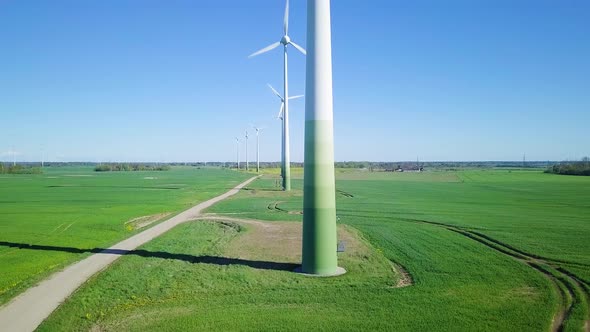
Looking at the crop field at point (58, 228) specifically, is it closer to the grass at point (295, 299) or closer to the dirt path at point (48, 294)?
the dirt path at point (48, 294)

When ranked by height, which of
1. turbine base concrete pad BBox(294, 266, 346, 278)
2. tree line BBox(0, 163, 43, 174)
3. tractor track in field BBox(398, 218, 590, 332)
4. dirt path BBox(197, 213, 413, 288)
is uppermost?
tree line BBox(0, 163, 43, 174)

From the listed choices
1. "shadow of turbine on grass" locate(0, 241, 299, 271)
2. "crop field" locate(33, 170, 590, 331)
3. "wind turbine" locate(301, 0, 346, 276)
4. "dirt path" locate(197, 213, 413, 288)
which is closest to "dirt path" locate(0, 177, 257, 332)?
"crop field" locate(33, 170, 590, 331)

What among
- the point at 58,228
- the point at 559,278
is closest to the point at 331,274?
the point at 559,278

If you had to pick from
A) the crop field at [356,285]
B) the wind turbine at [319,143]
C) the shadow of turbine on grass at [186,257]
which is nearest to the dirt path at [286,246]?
the crop field at [356,285]

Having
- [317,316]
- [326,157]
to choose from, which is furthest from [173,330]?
[326,157]

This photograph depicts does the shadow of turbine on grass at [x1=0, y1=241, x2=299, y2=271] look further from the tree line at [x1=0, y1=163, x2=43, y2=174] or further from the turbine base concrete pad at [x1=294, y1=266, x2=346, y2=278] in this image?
the tree line at [x1=0, y1=163, x2=43, y2=174]

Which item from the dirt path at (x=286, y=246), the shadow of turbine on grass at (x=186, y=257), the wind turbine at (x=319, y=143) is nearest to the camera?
the wind turbine at (x=319, y=143)

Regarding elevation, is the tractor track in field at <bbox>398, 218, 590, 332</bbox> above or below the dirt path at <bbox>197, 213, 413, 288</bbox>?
below

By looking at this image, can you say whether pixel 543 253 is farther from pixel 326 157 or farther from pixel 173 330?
pixel 173 330
